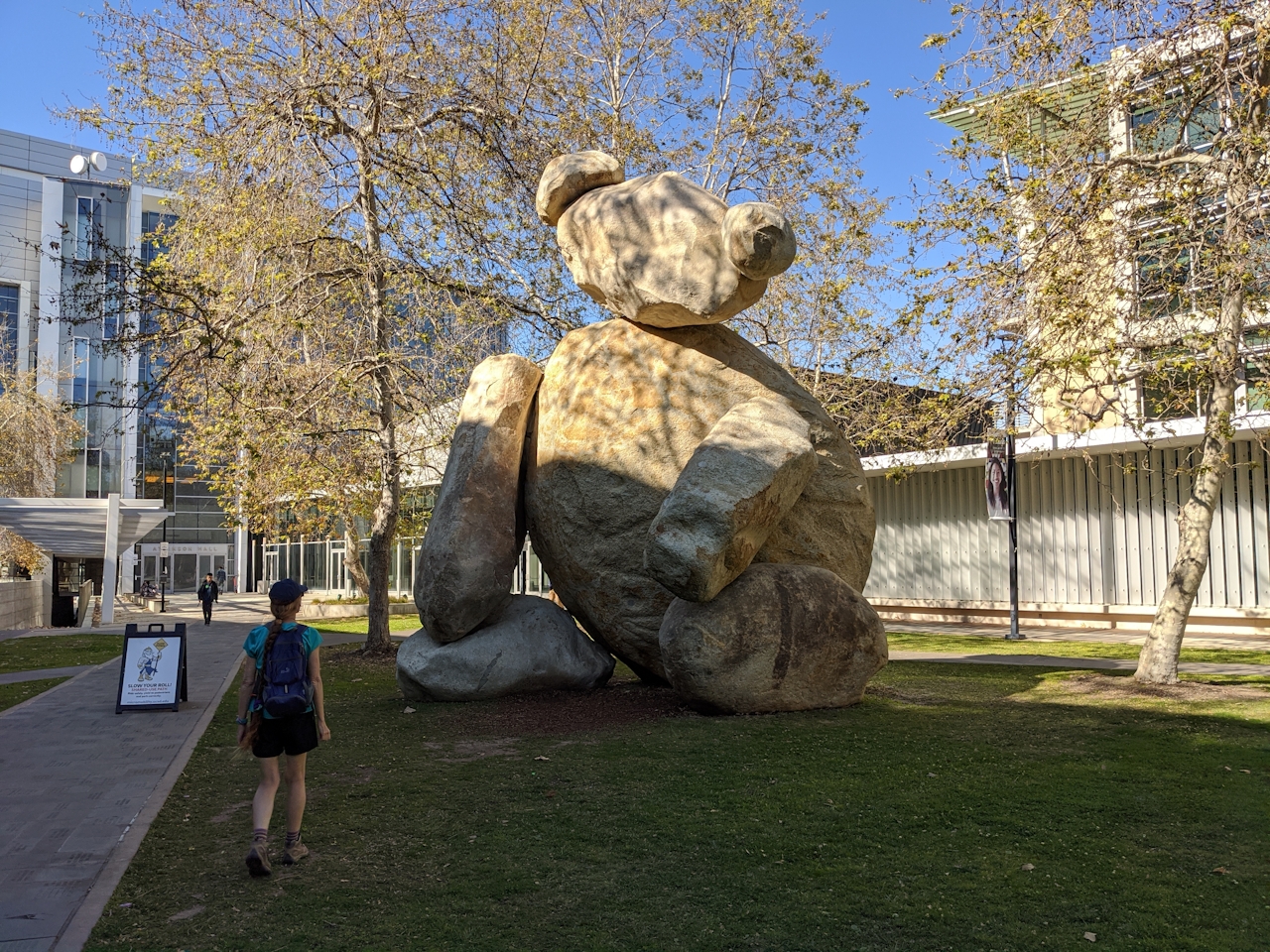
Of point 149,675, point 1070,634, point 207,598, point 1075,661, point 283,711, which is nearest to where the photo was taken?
point 283,711

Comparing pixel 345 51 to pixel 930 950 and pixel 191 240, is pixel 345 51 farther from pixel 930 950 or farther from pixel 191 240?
pixel 930 950

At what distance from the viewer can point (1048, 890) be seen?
4.36m

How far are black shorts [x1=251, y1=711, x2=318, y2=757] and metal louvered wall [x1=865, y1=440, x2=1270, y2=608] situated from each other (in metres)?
14.7

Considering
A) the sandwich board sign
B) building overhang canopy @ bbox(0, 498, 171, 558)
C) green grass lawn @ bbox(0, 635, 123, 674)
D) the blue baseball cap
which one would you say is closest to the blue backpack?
the blue baseball cap

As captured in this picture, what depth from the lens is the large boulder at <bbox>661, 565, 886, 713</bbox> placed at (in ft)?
25.2

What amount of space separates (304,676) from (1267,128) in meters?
9.54

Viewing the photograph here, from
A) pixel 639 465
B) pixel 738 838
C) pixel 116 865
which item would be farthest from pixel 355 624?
pixel 738 838

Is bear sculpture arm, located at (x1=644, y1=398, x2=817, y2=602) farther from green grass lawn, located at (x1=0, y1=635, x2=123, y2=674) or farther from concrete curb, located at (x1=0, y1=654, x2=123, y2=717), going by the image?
green grass lawn, located at (x1=0, y1=635, x2=123, y2=674)

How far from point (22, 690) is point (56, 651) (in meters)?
7.02

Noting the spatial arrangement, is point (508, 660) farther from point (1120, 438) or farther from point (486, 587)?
point (1120, 438)

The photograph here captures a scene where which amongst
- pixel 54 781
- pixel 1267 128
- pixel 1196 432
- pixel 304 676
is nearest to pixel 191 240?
pixel 54 781

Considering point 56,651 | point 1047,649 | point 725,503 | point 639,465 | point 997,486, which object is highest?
point 997,486

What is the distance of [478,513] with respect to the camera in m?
8.90

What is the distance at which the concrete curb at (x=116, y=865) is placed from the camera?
409 centimetres
